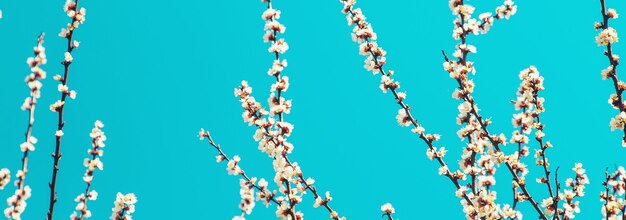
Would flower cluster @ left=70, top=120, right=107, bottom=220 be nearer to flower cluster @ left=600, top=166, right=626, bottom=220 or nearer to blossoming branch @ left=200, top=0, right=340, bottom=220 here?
blossoming branch @ left=200, top=0, right=340, bottom=220

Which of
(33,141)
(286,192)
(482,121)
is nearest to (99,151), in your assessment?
(33,141)

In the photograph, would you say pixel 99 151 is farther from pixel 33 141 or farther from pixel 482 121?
pixel 482 121

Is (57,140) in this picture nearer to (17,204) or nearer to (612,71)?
(17,204)

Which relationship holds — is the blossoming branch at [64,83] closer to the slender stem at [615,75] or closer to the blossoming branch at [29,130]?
the blossoming branch at [29,130]

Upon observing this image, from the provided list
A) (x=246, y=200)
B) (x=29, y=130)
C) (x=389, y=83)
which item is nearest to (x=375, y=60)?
(x=389, y=83)

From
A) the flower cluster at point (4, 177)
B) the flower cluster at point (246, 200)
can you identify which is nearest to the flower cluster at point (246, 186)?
the flower cluster at point (246, 200)

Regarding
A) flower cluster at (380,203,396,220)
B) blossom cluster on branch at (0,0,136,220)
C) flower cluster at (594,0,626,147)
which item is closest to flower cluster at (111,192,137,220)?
blossom cluster on branch at (0,0,136,220)
